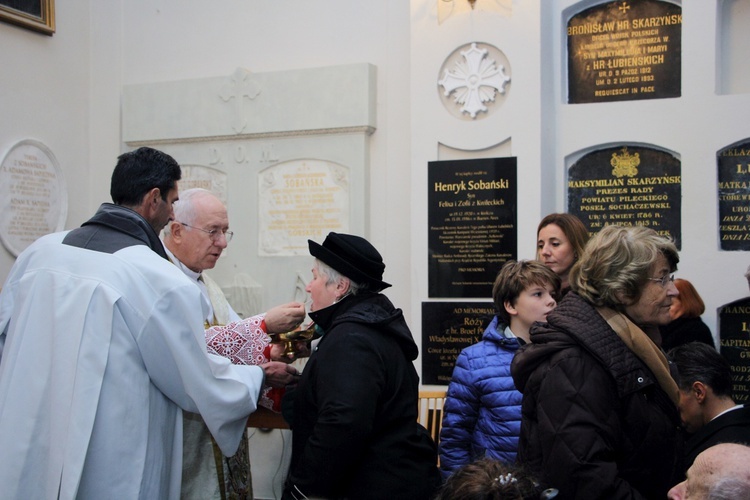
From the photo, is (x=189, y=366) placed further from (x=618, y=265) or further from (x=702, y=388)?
(x=702, y=388)

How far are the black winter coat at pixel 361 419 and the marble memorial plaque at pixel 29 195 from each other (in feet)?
14.3

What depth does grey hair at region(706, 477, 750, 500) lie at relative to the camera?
5.71 ft

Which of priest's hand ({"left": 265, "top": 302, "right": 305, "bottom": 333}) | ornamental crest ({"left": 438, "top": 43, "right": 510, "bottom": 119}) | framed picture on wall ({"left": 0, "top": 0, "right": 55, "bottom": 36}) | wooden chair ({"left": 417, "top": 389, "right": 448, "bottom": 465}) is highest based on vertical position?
framed picture on wall ({"left": 0, "top": 0, "right": 55, "bottom": 36})

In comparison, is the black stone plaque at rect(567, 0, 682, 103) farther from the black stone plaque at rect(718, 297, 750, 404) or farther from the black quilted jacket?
the black quilted jacket

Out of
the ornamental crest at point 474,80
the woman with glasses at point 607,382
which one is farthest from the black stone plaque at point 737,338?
the woman with glasses at point 607,382

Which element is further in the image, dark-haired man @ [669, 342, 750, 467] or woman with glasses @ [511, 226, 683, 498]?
dark-haired man @ [669, 342, 750, 467]

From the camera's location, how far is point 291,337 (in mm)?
3246

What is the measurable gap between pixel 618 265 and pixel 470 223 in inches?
127

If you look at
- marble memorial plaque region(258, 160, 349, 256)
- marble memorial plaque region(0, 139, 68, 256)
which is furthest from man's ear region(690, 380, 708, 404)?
marble memorial plaque region(0, 139, 68, 256)

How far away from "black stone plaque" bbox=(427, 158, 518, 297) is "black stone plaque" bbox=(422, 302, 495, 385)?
0.29 feet

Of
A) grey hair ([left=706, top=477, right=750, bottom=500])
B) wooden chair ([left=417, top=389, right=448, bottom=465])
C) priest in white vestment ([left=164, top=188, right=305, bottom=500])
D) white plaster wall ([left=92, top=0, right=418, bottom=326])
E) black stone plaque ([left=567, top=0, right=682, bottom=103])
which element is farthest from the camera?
white plaster wall ([left=92, top=0, right=418, bottom=326])

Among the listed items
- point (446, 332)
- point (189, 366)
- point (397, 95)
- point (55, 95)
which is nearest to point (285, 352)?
point (189, 366)

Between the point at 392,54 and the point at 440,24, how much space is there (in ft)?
1.73

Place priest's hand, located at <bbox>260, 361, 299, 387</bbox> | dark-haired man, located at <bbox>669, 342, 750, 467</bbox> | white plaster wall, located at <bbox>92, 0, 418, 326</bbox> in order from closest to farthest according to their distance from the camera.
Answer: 1. priest's hand, located at <bbox>260, 361, 299, 387</bbox>
2. dark-haired man, located at <bbox>669, 342, 750, 467</bbox>
3. white plaster wall, located at <bbox>92, 0, 418, 326</bbox>
